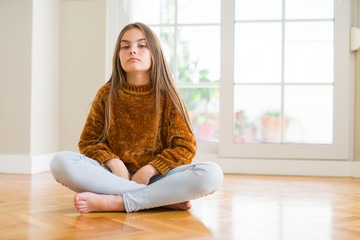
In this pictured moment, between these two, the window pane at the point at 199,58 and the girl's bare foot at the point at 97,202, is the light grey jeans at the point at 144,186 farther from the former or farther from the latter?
the window pane at the point at 199,58

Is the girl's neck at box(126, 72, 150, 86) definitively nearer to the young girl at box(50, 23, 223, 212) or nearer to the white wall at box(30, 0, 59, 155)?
the young girl at box(50, 23, 223, 212)

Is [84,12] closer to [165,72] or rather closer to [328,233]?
[165,72]

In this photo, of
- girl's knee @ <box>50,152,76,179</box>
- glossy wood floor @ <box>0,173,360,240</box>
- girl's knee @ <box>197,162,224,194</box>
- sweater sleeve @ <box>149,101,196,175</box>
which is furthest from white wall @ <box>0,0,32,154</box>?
girl's knee @ <box>197,162,224,194</box>

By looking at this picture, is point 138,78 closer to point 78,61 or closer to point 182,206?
point 182,206

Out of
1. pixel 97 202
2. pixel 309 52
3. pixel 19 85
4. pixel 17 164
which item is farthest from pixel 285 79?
pixel 97 202

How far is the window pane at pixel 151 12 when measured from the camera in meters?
3.80

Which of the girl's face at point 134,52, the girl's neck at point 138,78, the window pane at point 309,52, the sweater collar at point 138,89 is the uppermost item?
the window pane at point 309,52

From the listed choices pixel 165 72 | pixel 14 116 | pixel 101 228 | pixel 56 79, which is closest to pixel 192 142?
pixel 165 72

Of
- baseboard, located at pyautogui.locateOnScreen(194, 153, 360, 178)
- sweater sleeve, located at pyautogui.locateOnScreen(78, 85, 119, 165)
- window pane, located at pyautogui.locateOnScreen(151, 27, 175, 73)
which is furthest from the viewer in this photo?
window pane, located at pyautogui.locateOnScreen(151, 27, 175, 73)

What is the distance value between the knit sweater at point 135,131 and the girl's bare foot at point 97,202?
0.20 meters

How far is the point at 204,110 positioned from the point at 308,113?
3.87 feet

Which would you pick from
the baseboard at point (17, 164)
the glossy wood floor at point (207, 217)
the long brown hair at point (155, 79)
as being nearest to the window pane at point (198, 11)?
the baseboard at point (17, 164)

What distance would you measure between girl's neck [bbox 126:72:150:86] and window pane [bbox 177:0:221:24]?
1902mm

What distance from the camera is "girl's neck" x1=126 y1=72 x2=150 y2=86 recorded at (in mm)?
1923
